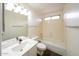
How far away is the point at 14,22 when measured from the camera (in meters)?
1.55

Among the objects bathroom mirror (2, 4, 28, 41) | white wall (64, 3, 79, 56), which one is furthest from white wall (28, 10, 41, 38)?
white wall (64, 3, 79, 56)

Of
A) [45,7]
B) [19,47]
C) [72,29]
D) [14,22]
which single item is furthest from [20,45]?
[72,29]

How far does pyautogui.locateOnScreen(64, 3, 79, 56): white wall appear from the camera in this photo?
133cm

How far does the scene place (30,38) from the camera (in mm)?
1609

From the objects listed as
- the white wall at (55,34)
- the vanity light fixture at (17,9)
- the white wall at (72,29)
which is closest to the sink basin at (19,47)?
the white wall at (55,34)

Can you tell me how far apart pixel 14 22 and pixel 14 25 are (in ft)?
0.17

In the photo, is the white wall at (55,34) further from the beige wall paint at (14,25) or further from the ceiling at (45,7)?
the beige wall paint at (14,25)

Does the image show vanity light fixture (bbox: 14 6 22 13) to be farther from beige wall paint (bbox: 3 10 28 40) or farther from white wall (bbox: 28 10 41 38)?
white wall (bbox: 28 10 41 38)

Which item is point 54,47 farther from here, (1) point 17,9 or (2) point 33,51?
(1) point 17,9

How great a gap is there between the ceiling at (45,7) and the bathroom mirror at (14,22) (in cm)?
29

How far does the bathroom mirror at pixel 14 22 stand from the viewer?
1425 mm

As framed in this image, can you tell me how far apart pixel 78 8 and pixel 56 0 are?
367 mm

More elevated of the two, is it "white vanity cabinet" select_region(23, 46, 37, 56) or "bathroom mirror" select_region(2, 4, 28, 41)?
"bathroom mirror" select_region(2, 4, 28, 41)

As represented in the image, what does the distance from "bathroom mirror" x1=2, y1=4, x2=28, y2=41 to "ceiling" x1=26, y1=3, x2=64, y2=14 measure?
288 millimetres
